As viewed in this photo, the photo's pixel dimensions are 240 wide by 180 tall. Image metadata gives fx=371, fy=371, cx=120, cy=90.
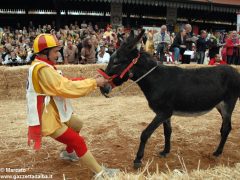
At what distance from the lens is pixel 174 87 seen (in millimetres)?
5727

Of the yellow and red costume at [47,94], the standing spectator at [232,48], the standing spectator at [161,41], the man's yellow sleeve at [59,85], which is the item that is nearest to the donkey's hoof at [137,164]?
the yellow and red costume at [47,94]

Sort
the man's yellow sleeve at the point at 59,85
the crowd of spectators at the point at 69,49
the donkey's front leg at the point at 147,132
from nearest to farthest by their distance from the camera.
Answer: the man's yellow sleeve at the point at 59,85
the donkey's front leg at the point at 147,132
the crowd of spectators at the point at 69,49

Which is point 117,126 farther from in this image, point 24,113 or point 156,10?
point 156,10

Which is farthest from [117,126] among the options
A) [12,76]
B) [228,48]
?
[228,48]

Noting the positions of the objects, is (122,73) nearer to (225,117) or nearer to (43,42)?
(43,42)

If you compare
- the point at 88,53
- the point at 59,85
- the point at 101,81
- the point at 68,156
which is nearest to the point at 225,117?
the point at 101,81

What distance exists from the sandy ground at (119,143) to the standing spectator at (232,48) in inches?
291

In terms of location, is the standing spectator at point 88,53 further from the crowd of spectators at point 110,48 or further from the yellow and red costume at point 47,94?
the yellow and red costume at point 47,94

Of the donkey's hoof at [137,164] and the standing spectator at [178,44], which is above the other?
the standing spectator at [178,44]

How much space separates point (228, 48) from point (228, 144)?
10.6 m

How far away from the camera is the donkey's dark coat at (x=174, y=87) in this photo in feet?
18.0

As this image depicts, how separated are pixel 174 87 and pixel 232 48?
1172 centimetres

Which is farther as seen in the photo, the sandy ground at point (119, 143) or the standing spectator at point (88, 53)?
the standing spectator at point (88, 53)

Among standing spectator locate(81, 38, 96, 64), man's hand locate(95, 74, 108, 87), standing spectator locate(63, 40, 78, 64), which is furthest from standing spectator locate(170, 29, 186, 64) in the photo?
man's hand locate(95, 74, 108, 87)
